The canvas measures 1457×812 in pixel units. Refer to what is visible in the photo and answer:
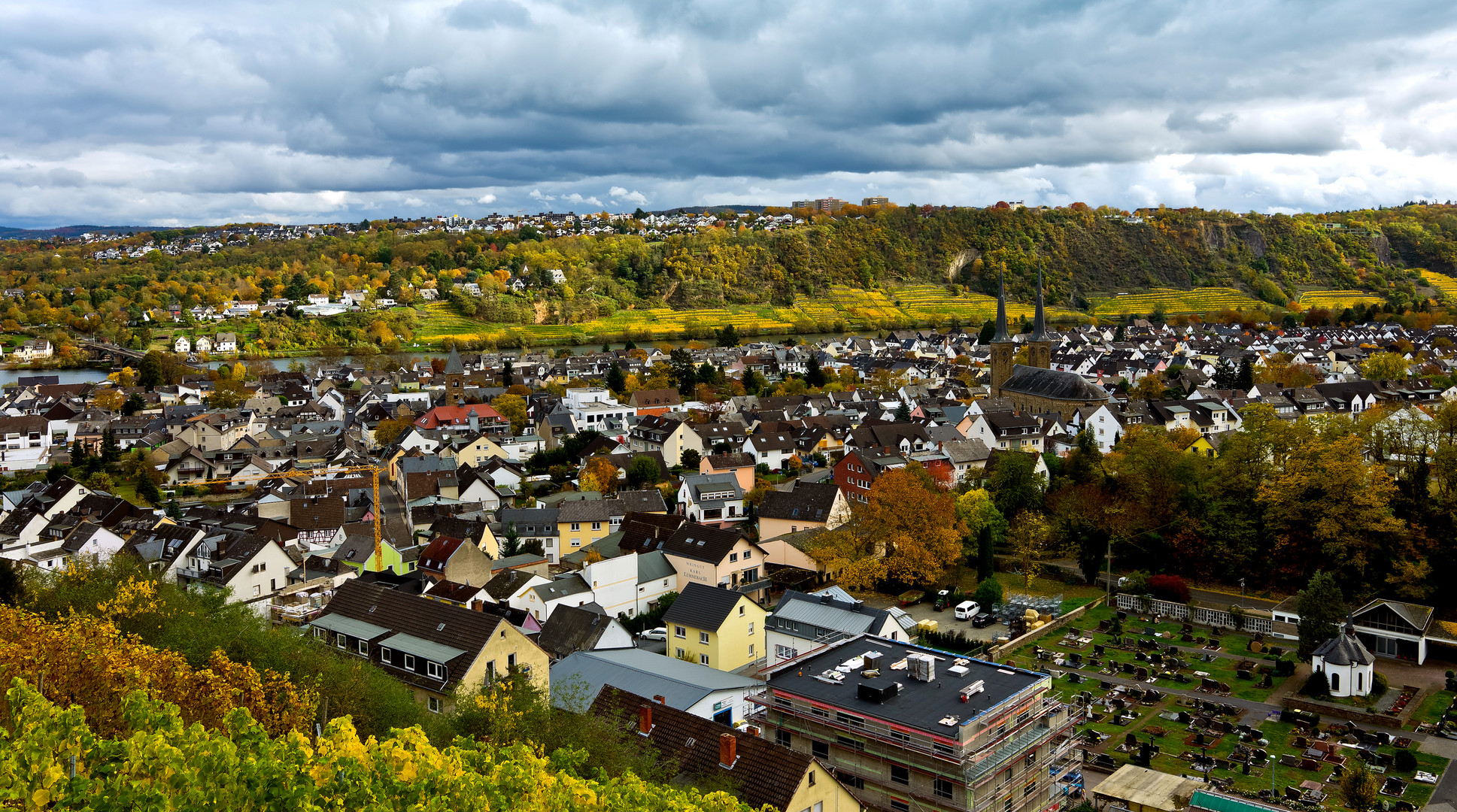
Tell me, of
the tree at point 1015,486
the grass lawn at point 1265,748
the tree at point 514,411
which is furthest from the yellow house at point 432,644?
the tree at point 514,411

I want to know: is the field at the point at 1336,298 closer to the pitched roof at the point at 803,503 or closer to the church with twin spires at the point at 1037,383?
the church with twin spires at the point at 1037,383

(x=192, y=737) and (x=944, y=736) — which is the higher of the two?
(x=192, y=737)

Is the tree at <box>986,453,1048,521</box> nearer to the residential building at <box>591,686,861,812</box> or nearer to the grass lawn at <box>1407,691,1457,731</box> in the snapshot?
the grass lawn at <box>1407,691,1457,731</box>

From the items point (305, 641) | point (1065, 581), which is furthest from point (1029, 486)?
point (305, 641)

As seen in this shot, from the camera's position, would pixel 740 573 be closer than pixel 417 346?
Yes

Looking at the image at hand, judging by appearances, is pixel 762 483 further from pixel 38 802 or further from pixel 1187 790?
pixel 38 802

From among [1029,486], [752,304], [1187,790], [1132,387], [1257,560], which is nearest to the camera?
[1187,790]

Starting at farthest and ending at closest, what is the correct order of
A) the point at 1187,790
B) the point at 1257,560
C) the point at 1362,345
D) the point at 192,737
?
the point at 1362,345
the point at 1257,560
the point at 1187,790
the point at 192,737

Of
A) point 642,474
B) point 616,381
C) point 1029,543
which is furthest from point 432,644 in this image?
point 616,381
